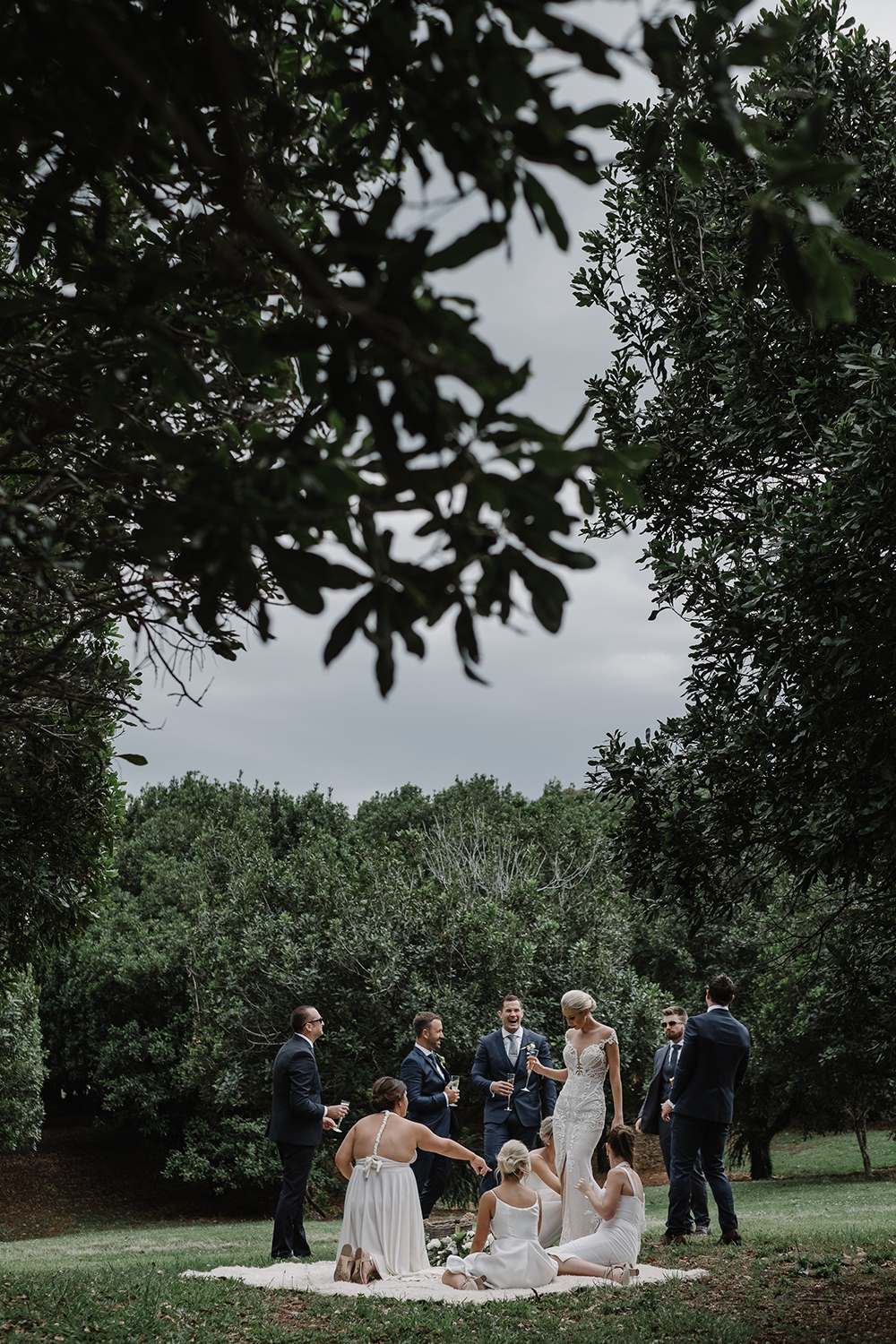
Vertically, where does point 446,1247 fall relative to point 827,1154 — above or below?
above

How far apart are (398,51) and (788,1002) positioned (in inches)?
850

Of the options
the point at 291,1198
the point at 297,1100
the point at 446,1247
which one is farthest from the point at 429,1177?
the point at 297,1100

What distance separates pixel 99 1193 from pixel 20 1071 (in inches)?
331

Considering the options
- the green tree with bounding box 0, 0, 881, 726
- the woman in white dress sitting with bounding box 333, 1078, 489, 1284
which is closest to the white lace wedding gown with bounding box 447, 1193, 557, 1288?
the woman in white dress sitting with bounding box 333, 1078, 489, 1284

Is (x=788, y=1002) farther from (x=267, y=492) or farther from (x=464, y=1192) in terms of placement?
(x=267, y=492)

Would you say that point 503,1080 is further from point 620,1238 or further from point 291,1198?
point 620,1238

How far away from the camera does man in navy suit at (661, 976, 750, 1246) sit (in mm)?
8688

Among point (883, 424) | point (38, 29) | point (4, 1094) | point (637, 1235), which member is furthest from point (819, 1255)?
point (4, 1094)

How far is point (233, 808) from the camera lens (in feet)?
120

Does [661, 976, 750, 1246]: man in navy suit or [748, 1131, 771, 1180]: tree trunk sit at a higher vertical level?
[661, 976, 750, 1246]: man in navy suit

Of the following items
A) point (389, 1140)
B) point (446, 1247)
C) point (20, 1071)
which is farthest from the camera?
point (20, 1071)

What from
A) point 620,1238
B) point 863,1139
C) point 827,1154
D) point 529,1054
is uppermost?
point 529,1054

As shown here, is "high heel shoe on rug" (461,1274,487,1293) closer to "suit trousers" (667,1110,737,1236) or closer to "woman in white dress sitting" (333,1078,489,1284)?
"woman in white dress sitting" (333,1078,489,1284)

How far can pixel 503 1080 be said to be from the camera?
32.1ft
